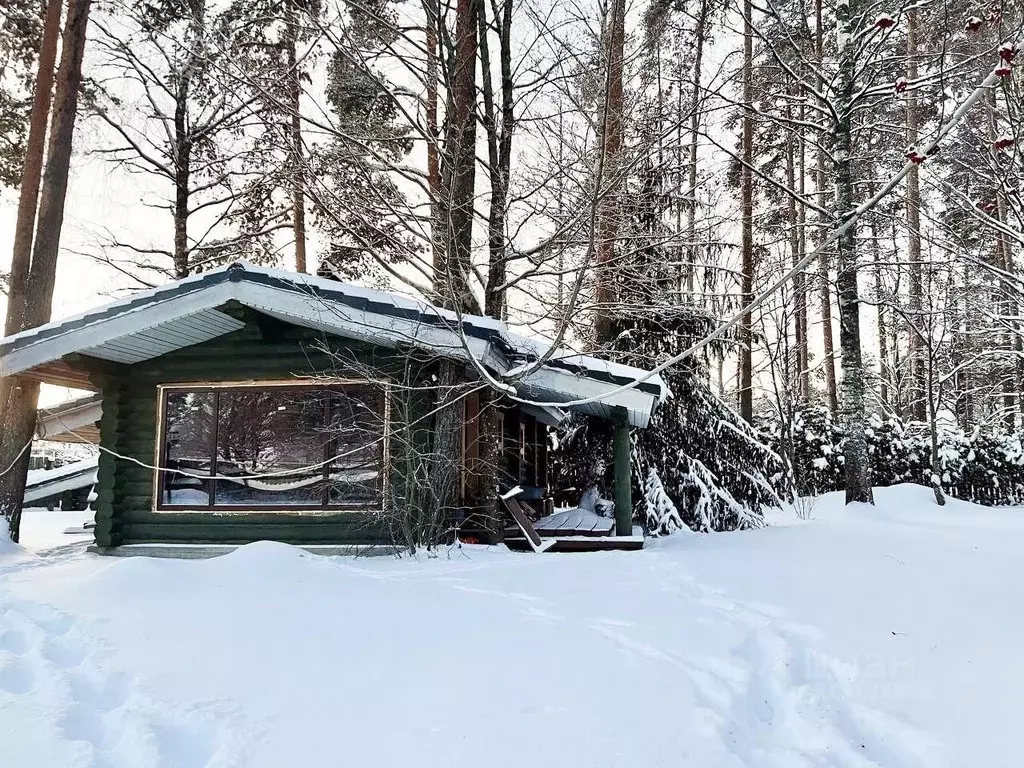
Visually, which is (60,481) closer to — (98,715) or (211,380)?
(211,380)

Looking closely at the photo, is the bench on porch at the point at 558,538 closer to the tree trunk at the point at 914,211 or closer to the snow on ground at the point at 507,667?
the snow on ground at the point at 507,667

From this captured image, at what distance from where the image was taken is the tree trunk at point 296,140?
8273mm

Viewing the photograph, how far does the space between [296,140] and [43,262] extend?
151 inches

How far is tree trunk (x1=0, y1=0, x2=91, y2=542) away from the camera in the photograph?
8961mm

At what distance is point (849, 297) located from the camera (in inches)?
396

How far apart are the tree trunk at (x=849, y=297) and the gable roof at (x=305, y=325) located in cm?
349

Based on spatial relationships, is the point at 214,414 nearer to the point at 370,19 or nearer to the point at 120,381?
the point at 120,381

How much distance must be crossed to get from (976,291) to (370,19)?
10.4 metres

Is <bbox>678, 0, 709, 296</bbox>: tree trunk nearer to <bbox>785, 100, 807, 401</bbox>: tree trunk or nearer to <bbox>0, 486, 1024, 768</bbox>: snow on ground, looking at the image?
<bbox>785, 100, 807, 401</bbox>: tree trunk

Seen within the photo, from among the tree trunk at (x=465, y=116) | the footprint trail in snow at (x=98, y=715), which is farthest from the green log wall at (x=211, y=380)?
the footprint trail in snow at (x=98, y=715)

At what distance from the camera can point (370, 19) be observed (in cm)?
922

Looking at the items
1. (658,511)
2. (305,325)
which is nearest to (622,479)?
(658,511)

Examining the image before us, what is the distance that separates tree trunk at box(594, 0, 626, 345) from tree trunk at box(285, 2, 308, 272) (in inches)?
130

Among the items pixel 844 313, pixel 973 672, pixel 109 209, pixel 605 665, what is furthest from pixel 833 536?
pixel 109 209
